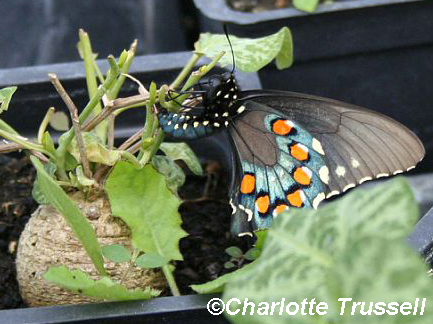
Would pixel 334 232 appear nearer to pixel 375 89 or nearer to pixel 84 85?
pixel 84 85

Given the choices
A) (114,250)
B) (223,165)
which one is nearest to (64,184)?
(114,250)

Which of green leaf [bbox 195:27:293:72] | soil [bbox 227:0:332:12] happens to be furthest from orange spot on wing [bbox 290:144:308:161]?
soil [bbox 227:0:332:12]

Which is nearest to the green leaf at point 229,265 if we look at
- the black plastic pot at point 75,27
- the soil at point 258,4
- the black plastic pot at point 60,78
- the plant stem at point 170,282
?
the plant stem at point 170,282

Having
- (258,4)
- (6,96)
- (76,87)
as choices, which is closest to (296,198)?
(6,96)

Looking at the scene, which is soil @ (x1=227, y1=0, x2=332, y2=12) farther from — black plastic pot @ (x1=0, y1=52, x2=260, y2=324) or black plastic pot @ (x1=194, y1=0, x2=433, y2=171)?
black plastic pot @ (x1=0, y1=52, x2=260, y2=324)

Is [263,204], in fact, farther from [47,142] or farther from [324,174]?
[47,142]
